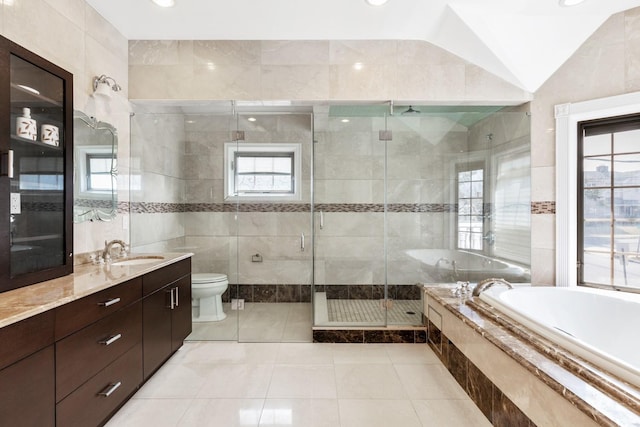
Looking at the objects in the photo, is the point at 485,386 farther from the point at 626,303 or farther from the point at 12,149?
the point at 12,149

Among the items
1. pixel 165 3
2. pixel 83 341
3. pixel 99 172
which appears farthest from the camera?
pixel 99 172

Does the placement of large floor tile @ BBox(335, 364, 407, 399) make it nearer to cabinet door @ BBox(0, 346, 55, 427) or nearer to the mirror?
cabinet door @ BBox(0, 346, 55, 427)

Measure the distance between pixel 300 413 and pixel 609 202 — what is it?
286 centimetres

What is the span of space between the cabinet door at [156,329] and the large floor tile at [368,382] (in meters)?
1.22

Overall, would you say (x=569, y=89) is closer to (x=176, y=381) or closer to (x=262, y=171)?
(x=262, y=171)

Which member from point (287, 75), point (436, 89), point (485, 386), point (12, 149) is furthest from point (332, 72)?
point (485, 386)

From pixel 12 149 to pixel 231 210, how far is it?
172 centimetres

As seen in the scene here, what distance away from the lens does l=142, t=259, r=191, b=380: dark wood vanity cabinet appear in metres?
1.99

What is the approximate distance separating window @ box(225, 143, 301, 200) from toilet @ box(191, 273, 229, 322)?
81 cm

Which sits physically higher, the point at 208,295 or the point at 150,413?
the point at 208,295

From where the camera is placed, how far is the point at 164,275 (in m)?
2.20

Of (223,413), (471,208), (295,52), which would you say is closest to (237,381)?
(223,413)

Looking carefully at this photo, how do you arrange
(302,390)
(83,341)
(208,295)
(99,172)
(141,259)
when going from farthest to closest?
(208,295) < (141,259) < (99,172) < (302,390) < (83,341)

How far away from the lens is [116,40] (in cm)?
254
